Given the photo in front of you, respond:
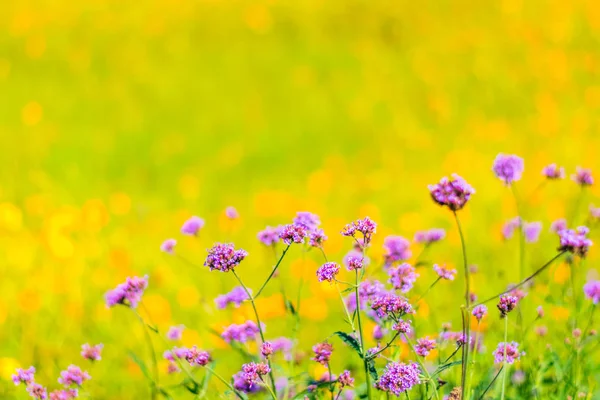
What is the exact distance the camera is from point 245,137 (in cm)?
616

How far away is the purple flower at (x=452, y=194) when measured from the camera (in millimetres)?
1186

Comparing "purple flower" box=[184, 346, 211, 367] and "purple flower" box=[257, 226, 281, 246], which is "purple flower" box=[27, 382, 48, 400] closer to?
"purple flower" box=[184, 346, 211, 367]

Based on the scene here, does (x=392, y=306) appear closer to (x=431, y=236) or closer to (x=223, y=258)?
(x=223, y=258)

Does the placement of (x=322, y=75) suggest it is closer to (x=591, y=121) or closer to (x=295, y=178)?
(x=295, y=178)

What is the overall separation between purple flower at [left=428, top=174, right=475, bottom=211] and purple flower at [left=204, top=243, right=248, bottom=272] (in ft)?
1.48

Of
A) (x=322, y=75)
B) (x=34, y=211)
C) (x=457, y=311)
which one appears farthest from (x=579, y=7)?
(x=34, y=211)

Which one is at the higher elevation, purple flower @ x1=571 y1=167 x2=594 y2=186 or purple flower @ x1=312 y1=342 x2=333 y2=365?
purple flower @ x1=571 y1=167 x2=594 y2=186

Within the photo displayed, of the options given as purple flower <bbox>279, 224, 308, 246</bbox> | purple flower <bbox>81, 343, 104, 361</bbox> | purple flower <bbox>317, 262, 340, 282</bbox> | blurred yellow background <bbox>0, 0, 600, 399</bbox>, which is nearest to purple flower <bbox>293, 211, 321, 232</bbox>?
purple flower <bbox>279, 224, 308, 246</bbox>

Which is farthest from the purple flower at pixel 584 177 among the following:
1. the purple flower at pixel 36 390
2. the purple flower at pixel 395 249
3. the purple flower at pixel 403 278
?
the purple flower at pixel 36 390

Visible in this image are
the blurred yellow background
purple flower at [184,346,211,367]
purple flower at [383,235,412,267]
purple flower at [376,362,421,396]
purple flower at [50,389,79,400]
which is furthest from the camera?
the blurred yellow background

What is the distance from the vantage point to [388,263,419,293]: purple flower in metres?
1.60

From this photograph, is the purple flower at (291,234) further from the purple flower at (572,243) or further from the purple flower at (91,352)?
the purple flower at (91,352)

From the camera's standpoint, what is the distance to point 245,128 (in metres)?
6.27

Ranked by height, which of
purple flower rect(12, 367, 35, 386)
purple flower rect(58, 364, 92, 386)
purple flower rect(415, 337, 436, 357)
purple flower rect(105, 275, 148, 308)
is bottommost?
purple flower rect(415, 337, 436, 357)
